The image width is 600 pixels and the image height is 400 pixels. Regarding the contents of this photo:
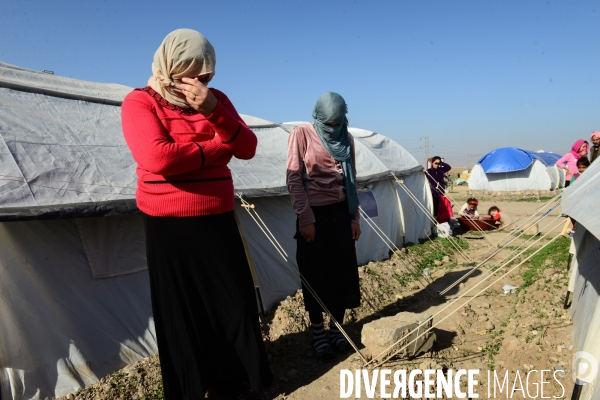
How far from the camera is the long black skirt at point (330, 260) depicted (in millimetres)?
3441

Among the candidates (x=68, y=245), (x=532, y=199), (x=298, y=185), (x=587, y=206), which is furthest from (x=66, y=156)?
(x=532, y=199)

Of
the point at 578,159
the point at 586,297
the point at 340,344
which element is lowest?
the point at 340,344

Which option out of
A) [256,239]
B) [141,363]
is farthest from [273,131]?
[141,363]

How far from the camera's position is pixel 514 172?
64.7 feet

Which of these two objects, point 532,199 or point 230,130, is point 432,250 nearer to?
point 230,130

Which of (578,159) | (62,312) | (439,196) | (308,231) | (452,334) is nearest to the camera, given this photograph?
(62,312)

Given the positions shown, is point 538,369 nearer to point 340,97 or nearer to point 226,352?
point 226,352

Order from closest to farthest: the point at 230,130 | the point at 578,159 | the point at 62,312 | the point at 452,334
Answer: the point at 230,130
the point at 62,312
the point at 452,334
the point at 578,159

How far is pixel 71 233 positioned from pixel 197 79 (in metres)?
1.87

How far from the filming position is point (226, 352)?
2.56 meters

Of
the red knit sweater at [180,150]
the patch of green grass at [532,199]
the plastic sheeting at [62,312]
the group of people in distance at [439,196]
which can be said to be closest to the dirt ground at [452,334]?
the plastic sheeting at [62,312]

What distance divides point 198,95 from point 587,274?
298 cm

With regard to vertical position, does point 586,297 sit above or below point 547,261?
above

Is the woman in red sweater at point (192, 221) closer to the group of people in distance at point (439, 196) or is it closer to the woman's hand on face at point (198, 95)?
the woman's hand on face at point (198, 95)
